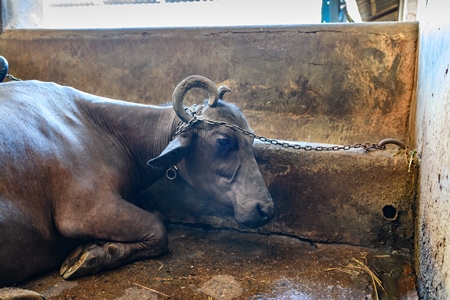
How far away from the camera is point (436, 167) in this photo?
2455mm

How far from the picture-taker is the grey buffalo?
287 centimetres

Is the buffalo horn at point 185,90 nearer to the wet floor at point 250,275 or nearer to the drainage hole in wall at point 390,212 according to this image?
the wet floor at point 250,275

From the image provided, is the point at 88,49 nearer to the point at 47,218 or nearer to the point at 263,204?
the point at 47,218

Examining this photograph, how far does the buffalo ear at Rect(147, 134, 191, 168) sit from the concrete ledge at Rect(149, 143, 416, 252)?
1.95 feet

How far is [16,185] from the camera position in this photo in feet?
9.29

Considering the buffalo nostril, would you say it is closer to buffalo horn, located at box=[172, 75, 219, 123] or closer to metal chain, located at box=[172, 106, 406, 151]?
metal chain, located at box=[172, 106, 406, 151]

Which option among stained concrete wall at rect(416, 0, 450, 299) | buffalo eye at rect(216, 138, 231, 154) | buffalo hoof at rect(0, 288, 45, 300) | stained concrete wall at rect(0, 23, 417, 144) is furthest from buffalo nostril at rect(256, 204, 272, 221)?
stained concrete wall at rect(0, 23, 417, 144)

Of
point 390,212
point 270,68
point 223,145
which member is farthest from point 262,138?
point 270,68

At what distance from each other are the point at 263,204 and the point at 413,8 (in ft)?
18.8

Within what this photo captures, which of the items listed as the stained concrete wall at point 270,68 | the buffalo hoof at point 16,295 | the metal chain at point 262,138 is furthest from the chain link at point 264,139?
the buffalo hoof at point 16,295

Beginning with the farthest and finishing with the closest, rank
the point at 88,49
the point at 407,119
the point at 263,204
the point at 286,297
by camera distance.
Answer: the point at 88,49
the point at 407,119
the point at 263,204
the point at 286,297

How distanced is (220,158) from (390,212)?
4.62 feet

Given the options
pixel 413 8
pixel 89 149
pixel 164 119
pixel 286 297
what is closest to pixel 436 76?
pixel 286 297

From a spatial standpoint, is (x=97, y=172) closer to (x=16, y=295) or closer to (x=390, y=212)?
(x=16, y=295)
